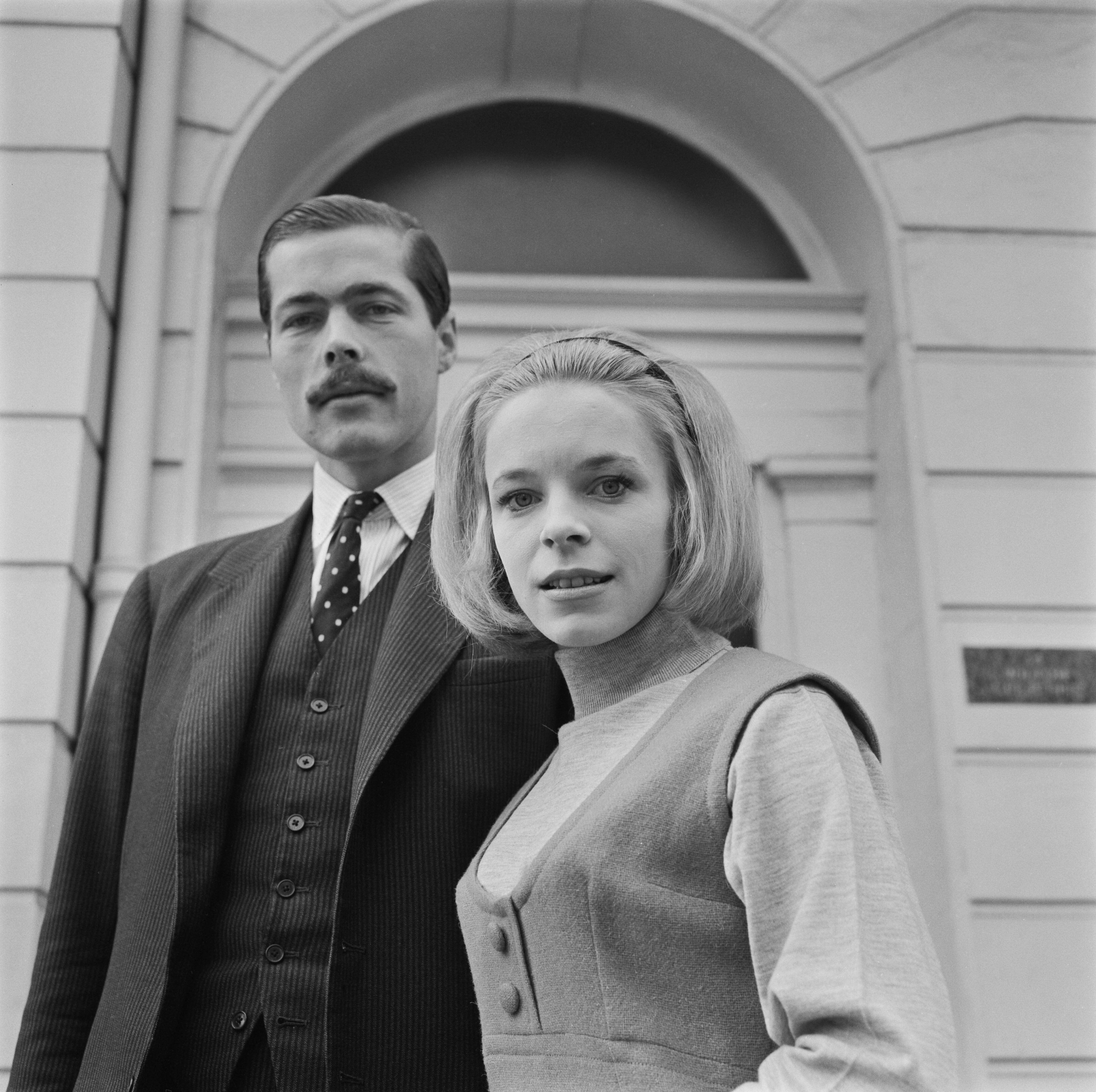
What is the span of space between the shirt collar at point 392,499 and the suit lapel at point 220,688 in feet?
0.13

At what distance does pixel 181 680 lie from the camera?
5.90 ft

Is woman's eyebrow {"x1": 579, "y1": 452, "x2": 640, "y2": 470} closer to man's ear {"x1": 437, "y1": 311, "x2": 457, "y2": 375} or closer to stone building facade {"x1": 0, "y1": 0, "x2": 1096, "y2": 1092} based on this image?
man's ear {"x1": 437, "y1": 311, "x2": 457, "y2": 375}

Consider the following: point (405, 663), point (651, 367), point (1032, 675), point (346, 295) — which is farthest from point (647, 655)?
point (1032, 675)

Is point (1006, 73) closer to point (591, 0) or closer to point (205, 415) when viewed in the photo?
point (591, 0)

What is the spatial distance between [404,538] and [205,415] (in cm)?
150

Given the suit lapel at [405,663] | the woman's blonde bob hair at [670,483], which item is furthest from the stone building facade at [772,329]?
the woman's blonde bob hair at [670,483]

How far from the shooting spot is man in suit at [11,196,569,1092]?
1494 mm

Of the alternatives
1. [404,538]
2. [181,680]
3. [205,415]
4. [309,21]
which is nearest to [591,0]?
[309,21]

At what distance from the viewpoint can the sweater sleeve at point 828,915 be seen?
0.91 m

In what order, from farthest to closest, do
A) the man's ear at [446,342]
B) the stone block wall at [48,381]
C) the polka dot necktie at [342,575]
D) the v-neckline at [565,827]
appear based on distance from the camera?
1. the stone block wall at [48,381]
2. the man's ear at [446,342]
3. the polka dot necktie at [342,575]
4. the v-neckline at [565,827]

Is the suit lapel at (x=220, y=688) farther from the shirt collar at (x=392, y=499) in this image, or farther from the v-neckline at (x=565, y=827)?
the v-neckline at (x=565, y=827)

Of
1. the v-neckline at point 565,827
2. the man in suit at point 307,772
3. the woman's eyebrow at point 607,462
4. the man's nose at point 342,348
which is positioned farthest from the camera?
the man's nose at point 342,348

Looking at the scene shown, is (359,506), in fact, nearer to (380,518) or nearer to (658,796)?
(380,518)

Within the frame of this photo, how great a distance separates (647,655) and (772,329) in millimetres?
2393
